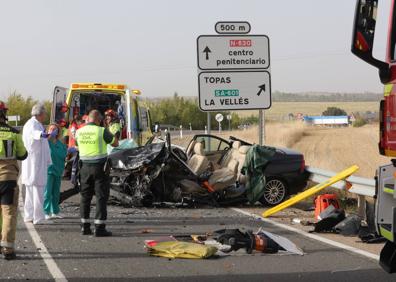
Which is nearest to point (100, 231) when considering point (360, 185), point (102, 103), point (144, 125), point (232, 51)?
point (360, 185)

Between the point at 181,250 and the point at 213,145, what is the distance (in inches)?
236

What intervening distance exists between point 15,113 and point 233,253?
51.4 m

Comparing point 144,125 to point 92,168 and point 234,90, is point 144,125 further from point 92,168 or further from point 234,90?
point 92,168

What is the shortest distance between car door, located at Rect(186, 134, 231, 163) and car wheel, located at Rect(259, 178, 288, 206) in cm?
143

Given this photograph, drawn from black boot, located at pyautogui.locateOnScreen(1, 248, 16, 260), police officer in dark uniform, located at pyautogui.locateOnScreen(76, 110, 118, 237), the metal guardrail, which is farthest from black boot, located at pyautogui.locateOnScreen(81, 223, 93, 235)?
the metal guardrail

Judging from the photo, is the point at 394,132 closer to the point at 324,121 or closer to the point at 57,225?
the point at 57,225

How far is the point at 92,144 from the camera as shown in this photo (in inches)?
336

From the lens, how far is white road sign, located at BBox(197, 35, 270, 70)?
1351 centimetres

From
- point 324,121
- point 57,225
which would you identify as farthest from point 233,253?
point 324,121

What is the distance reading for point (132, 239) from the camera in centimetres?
820

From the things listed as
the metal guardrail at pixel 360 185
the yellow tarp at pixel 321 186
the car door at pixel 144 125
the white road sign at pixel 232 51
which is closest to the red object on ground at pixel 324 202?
the yellow tarp at pixel 321 186

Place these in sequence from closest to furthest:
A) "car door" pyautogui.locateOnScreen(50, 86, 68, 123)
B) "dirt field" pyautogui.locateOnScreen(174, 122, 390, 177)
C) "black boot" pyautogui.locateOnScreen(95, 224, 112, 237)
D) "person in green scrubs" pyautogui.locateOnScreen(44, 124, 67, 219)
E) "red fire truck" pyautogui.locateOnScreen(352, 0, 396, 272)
Result: "red fire truck" pyautogui.locateOnScreen(352, 0, 396, 272) → "black boot" pyautogui.locateOnScreen(95, 224, 112, 237) → "person in green scrubs" pyautogui.locateOnScreen(44, 124, 67, 219) → "car door" pyautogui.locateOnScreen(50, 86, 68, 123) → "dirt field" pyautogui.locateOnScreen(174, 122, 390, 177)

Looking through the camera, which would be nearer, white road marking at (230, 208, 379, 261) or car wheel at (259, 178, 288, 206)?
white road marking at (230, 208, 379, 261)

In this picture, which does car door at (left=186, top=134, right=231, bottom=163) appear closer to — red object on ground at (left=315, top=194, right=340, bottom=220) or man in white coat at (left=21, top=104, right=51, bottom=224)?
red object on ground at (left=315, top=194, right=340, bottom=220)
